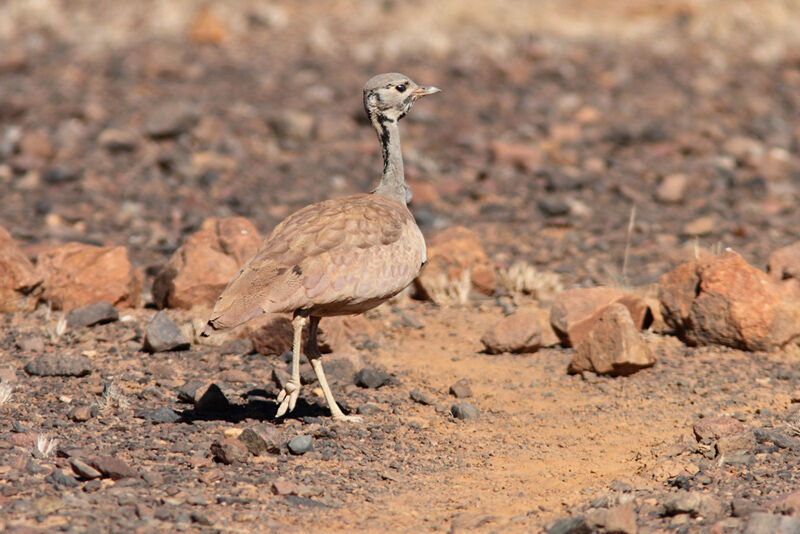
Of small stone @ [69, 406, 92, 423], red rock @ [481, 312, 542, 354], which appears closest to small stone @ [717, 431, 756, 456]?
red rock @ [481, 312, 542, 354]

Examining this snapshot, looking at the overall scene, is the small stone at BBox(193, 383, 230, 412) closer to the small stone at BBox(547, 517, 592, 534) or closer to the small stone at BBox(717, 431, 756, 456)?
the small stone at BBox(547, 517, 592, 534)

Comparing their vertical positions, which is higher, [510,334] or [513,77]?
[513,77]

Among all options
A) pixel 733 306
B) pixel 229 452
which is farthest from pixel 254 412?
pixel 733 306

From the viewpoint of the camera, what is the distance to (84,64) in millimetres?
17219

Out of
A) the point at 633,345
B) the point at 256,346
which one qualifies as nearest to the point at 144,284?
the point at 256,346

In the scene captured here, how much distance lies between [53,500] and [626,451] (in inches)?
137

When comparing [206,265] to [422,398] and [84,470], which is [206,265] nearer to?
[422,398]

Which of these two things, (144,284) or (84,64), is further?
(84,64)

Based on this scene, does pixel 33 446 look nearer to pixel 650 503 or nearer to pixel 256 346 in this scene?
pixel 256 346

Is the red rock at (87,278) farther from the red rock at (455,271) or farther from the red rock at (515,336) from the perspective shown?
the red rock at (515,336)

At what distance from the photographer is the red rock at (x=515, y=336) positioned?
812cm

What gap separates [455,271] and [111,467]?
4719 millimetres

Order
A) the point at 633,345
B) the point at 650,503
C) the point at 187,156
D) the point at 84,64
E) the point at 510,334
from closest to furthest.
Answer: the point at 650,503 → the point at 633,345 → the point at 510,334 → the point at 187,156 → the point at 84,64

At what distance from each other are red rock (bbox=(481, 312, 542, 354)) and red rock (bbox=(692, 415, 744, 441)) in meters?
1.91
